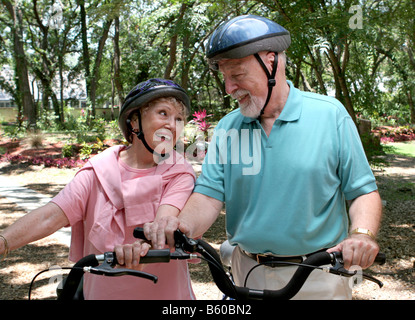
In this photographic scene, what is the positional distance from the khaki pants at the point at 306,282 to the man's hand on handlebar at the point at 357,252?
0.45 metres

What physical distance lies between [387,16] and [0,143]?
16.2m

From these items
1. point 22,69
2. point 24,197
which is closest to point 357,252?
point 24,197

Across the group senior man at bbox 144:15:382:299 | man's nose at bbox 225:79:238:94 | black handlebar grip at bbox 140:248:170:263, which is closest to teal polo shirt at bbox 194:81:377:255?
senior man at bbox 144:15:382:299

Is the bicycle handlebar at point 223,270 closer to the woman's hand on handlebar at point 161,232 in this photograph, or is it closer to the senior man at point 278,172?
the woman's hand on handlebar at point 161,232

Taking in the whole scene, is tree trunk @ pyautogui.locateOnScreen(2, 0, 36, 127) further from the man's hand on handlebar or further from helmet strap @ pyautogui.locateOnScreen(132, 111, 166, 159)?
the man's hand on handlebar

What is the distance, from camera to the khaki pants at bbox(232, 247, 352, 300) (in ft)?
7.53

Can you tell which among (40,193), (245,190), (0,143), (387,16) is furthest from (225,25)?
(0,143)

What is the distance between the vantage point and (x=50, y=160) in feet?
49.2

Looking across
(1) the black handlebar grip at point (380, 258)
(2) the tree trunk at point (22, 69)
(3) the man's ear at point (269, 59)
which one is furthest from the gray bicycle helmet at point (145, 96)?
(2) the tree trunk at point (22, 69)

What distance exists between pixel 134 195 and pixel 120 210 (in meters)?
0.11

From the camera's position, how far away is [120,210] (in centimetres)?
233

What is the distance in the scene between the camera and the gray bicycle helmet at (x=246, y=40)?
2188mm

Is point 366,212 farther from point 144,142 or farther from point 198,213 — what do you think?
point 144,142
